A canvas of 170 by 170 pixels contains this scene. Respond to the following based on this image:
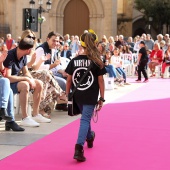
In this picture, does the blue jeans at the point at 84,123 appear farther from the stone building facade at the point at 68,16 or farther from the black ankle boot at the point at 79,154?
the stone building facade at the point at 68,16

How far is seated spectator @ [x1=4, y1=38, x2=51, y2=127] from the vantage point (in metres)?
8.14

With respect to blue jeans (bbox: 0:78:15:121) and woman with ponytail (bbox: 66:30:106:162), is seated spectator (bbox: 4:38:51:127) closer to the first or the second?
blue jeans (bbox: 0:78:15:121)

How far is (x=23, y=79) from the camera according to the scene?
27.4 ft

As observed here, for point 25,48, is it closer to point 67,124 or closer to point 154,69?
point 67,124

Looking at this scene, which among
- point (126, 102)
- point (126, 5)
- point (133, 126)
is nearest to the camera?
point (133, 126)

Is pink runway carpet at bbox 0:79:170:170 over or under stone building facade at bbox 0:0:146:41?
under

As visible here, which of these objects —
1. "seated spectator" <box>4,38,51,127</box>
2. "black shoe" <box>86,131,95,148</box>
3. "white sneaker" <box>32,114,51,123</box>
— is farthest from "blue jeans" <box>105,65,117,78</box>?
"black shoe" <box>86,131,95,148</box>

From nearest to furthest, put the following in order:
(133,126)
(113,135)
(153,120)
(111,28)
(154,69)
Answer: (113,135)
(133,126)
(153,120)
(154,69)
(111,28)

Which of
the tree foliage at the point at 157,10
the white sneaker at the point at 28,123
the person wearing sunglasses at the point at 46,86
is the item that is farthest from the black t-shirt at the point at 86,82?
the tree foliage at the point at 157,10

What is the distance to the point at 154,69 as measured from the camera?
20906 mm

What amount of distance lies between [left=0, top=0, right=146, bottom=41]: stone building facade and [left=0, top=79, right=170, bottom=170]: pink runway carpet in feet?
72.4

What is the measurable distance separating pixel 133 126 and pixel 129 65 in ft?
42.0

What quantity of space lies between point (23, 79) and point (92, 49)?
96.3 inches

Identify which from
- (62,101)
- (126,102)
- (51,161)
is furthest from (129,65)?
(51,161)
